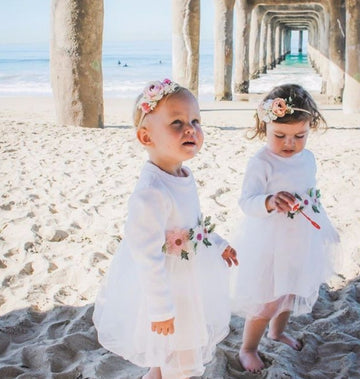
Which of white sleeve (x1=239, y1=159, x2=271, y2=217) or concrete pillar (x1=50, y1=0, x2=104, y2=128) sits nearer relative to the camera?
white sleeve (x1=239, y1=159, x2=271, y2=217)

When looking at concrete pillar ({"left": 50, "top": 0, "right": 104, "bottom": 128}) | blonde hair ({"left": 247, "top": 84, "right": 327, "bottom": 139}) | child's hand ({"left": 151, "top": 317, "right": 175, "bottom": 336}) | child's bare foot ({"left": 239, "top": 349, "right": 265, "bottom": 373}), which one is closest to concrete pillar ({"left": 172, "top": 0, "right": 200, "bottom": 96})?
concrete pillar ({"left": 50, "top": 0, "right": 104, "bottom": 128})

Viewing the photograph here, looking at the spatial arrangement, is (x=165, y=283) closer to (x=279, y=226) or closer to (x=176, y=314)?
(x=176, y=314)

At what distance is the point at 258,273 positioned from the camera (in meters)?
2.21

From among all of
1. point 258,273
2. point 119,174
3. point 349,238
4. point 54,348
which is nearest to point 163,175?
point 258,273

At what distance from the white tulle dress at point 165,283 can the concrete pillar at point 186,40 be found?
9.73 meters

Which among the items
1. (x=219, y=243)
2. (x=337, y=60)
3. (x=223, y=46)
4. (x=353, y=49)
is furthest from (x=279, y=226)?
(x=223, y=46)

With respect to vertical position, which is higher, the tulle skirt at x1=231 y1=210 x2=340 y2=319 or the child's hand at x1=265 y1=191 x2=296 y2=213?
the child's hand at x1=265 y1=191 x2=296 y2=213

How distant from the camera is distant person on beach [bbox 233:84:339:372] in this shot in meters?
2.18

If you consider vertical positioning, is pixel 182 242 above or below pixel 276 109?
below

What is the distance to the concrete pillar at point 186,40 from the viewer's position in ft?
37.9

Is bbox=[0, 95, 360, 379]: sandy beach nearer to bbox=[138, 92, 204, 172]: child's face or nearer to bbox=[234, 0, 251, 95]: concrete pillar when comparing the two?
bbox=[138, 92, 204, 172]: child's face

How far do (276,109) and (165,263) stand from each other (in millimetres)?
810

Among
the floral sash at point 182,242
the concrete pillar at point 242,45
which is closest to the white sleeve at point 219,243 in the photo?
the floral sash at point 182,242

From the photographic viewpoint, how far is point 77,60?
8.42 m
